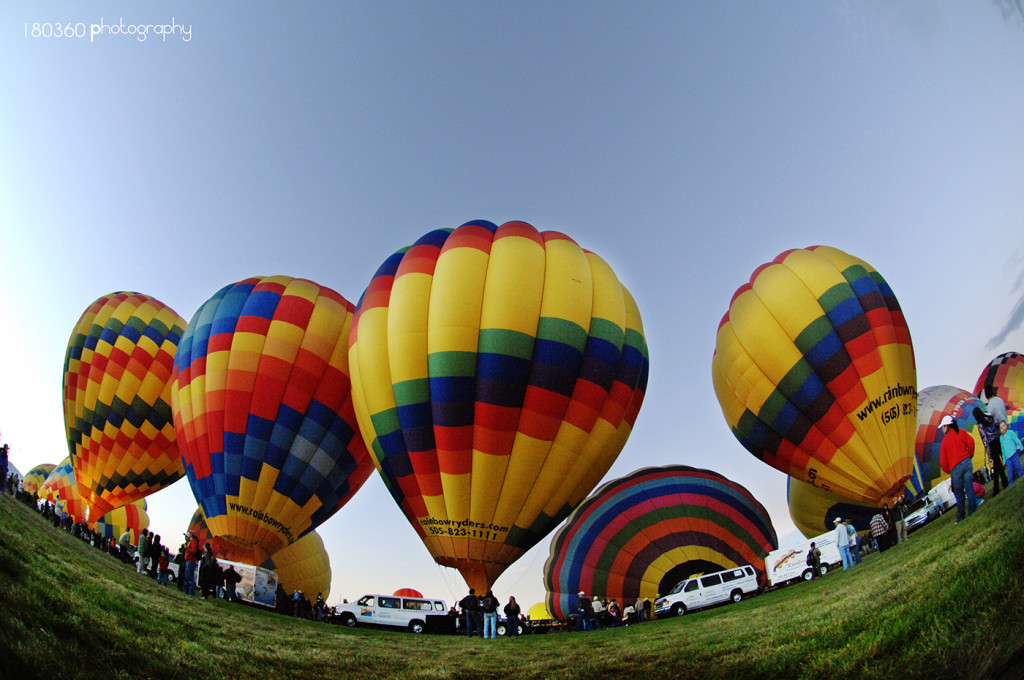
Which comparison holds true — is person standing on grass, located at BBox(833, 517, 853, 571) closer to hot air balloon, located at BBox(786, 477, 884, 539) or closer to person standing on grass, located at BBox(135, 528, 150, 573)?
hot air balloon, located at BBox(786, 477, 884, 539)

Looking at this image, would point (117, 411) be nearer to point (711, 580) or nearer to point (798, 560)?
point (711, 580)

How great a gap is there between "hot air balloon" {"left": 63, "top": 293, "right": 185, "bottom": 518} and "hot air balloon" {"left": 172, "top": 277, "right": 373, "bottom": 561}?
10.4 ft

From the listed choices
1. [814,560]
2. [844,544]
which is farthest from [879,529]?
[814,560]

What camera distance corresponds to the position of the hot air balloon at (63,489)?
21125 millimetres

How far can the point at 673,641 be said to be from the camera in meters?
4.12

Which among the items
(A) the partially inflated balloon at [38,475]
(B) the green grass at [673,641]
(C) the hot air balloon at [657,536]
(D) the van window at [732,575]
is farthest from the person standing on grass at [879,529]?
(A) the partially inflated balloon at [38,475]

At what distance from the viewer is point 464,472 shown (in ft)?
35.0

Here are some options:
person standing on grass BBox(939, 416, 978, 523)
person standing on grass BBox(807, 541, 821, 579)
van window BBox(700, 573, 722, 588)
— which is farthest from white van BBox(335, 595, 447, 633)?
person standing on grass BBox(939, 416, 978, 523)

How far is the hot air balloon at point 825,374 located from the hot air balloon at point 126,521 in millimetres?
19401

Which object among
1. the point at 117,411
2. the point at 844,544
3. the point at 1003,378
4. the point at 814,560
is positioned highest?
the point at 117,411

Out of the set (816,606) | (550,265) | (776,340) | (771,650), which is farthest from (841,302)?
(771,650)

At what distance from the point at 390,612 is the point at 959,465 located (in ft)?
37.2

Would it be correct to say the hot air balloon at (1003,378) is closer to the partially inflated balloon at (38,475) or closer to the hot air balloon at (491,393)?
the hot air balloon at (491,393)

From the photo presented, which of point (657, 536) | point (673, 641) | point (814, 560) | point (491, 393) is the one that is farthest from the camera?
point (657, 536)
